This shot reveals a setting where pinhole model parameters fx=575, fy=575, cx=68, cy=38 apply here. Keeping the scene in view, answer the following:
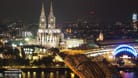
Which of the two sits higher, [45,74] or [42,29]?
[42,29]

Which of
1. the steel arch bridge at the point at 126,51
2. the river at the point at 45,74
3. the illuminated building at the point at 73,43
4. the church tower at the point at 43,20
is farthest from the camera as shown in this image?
the illuminated building at the point at 73,43

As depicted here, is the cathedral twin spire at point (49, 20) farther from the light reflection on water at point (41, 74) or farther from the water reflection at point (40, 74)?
the light reflection on water at point (41, 74)

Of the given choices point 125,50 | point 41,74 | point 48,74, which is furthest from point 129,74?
point 125,50

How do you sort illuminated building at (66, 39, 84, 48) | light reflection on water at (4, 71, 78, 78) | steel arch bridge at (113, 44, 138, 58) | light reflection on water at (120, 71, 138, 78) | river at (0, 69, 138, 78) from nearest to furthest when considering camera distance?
light reflection on water at (4, 71, 78, 78) < river at (0, 69, 138, 78) < light reflection on water at (120, 71, 138, 78) < steel arch bridge at (113, 44, 138, 58) < illuminated building at (66, 39, 84, 48)

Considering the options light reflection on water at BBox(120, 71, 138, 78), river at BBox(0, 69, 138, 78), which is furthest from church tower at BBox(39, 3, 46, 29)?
light reflection on water at BBox(120, 71, 138, 78)

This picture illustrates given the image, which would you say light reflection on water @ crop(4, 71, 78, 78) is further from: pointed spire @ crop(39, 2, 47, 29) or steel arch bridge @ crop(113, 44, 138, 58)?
pointed spire @ crop(39, 2, 47, 29)

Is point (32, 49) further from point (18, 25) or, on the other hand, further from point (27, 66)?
point (18, 25)

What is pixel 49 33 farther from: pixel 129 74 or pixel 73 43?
pixel 129 74

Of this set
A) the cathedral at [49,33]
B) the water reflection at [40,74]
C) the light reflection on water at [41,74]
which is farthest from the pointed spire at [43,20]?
the light reflection on water at [41,74]

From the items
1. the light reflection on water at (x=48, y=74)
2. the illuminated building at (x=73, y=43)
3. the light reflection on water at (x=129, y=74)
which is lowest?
the light reflection on water at (x=129, y=74)
